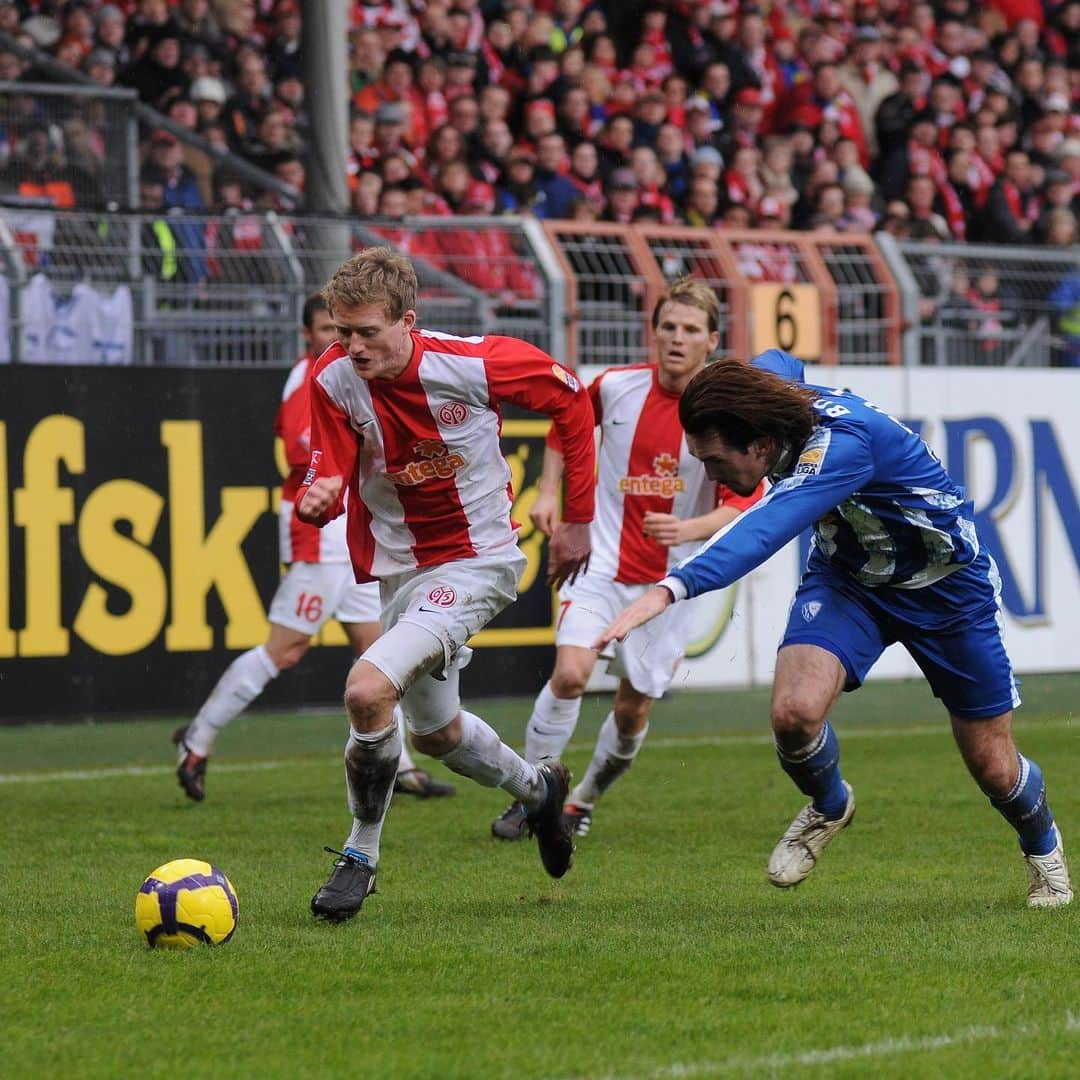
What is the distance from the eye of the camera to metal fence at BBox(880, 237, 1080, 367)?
14914mm

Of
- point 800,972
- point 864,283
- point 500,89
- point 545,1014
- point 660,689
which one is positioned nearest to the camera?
point 545,1014

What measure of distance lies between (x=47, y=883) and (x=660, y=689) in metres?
2.72

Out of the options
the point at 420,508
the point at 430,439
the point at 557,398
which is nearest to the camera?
the point at 430,439

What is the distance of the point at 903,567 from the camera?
633cm

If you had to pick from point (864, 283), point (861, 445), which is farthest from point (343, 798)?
point (864, 283)

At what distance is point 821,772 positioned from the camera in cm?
648

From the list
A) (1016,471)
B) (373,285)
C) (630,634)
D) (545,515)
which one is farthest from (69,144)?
(373,285)

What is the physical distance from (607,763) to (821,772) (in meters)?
2.36

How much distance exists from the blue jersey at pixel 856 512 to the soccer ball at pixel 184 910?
1690 mm

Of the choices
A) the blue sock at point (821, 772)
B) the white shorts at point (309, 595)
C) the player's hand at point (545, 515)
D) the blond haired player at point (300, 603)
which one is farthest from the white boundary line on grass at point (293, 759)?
the blue sock at point (821, 772)

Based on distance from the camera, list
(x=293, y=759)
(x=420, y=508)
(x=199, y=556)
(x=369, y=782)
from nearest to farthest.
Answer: (x=369, y=782), (x=420, y=508), (x=293, y=759), (x=199, y=556)

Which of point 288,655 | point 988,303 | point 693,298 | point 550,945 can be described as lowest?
point 288,655

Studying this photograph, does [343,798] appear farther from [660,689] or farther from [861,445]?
[861,445]

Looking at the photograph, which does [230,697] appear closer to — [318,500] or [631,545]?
[631,545]
